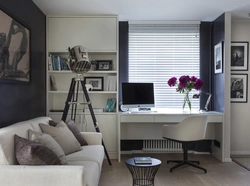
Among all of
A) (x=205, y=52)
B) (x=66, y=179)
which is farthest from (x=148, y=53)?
(x=66, y=179)

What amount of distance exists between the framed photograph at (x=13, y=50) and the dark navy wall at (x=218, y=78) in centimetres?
297

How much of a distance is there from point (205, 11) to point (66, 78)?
2.56 m

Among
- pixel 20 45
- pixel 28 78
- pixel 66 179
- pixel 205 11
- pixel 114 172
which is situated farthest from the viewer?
pixel 205 11

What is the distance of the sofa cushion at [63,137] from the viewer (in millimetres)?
2742

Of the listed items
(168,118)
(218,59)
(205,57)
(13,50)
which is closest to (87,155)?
(13,50)

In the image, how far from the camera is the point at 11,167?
1.89 metres

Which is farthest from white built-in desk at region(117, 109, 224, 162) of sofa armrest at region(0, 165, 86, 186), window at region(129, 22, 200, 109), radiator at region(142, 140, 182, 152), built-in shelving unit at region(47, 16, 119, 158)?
sofa armrest at region(0, 165, 86, 186)

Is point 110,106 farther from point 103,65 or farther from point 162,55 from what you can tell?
point 162,55

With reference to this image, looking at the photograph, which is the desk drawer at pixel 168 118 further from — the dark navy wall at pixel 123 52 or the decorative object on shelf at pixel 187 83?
the dark navy wall at pixel 123 52

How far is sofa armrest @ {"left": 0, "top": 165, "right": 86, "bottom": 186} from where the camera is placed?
184cm

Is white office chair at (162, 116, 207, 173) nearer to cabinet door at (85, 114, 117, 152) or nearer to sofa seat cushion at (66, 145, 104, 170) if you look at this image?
cabinet door at (85, 114, 117, 152)

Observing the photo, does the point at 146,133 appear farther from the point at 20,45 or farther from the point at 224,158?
the point at 20,45

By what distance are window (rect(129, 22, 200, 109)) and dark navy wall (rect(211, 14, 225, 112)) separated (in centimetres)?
31

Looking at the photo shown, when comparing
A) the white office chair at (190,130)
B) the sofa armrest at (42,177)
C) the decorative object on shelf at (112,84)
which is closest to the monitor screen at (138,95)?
the decorative object on shelf at (112,84)
